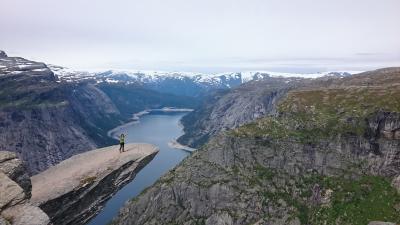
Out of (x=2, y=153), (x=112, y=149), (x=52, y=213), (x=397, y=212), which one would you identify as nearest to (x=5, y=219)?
(x=2, y=153)

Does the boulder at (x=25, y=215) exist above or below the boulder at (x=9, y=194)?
→ below

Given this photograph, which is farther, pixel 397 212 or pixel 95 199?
pixel 397 212

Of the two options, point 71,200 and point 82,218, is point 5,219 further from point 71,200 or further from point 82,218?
point 82,218

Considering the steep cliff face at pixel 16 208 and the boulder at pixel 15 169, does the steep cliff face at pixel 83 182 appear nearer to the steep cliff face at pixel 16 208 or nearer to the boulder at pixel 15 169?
the boulder at pixel 15 169

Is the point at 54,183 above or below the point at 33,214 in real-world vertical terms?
below

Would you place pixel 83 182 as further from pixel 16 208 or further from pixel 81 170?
pixel 16 208

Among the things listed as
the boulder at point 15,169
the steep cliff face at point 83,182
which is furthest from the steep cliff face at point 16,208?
the steep cliff face at point 83,182

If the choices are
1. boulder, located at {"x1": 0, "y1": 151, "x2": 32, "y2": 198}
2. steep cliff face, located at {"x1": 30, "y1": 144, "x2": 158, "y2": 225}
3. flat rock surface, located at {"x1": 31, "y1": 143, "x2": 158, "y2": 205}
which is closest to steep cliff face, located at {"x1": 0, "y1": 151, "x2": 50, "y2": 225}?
boulder, located at {"x1": 0, "y1": 151, "x2": 32, "y2": 198}

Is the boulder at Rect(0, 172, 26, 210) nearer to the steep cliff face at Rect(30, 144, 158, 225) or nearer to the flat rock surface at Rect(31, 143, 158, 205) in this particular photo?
the flat rock surface at Rect(31, 143, 158, 205)
